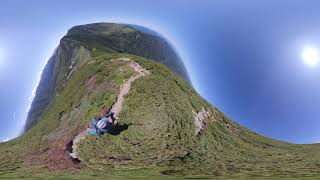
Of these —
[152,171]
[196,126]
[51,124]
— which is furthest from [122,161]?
[51,124]

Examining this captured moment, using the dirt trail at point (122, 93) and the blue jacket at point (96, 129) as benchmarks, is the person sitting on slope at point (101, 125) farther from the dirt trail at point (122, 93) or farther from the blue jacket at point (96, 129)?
the dirt trail at point (122, 93)

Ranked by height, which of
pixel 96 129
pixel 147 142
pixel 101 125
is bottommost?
pixel 147 142

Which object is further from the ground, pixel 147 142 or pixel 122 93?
pixel 122 93

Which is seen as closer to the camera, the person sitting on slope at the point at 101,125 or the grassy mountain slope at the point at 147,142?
the grassy mountain slope at the point at 147,142

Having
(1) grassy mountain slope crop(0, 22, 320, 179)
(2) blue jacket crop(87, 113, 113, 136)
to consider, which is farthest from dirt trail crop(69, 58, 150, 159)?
(2) blue jacket crop(87, 113, 113, 136)

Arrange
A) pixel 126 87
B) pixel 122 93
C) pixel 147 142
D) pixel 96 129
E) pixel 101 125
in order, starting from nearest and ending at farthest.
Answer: pixel 147 142 < pixel 96 129 < pixel 101 125 < pixel 122 93 < pixel 126 87

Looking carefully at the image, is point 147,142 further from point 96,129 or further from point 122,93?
point 122,93

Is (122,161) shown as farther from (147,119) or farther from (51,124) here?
(51,124)

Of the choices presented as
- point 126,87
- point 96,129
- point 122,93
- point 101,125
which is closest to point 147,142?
point 101,125

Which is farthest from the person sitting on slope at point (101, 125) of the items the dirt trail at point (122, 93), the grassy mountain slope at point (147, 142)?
the grassy mountain slope at point (147, 142)
